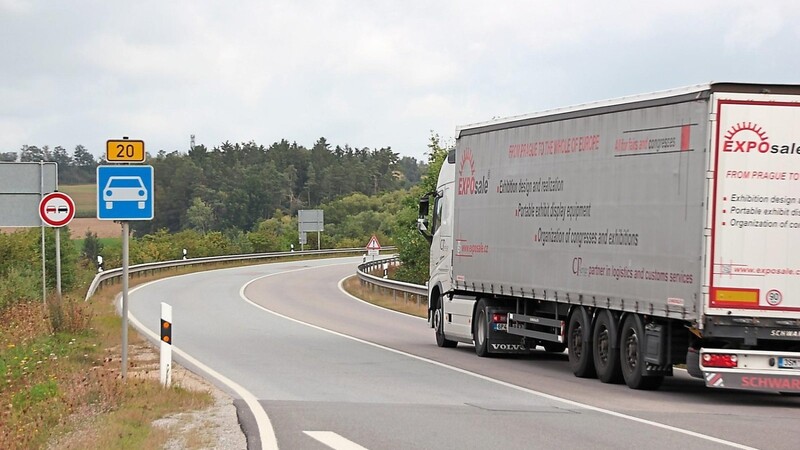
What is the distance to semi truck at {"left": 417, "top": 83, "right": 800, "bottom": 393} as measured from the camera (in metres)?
15.0

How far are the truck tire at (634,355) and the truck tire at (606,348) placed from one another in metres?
0.09

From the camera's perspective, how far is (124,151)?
626 inches

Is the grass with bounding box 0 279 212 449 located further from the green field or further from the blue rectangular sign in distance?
the green field

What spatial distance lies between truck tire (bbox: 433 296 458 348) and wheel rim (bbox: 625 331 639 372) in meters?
8.01

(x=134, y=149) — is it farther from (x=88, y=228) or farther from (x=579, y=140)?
(x=88, y=228)

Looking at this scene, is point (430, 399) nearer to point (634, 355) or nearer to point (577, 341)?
point (634, 355)

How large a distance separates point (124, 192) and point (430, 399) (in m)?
4.57

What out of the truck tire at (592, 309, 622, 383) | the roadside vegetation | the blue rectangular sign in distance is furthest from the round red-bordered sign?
the truck tire at (592, 309, 622, 383)

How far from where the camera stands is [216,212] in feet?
482

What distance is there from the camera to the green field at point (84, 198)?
118m

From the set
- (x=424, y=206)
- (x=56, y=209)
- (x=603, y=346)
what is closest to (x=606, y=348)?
(x=603, y=346)

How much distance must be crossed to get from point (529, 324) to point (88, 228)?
8957 cm

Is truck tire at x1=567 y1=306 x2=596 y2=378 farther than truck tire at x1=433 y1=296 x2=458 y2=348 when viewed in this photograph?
No

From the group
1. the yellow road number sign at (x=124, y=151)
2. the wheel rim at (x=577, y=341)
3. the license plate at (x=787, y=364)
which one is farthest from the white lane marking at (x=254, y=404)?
the license plate at (x=787, y=364)
